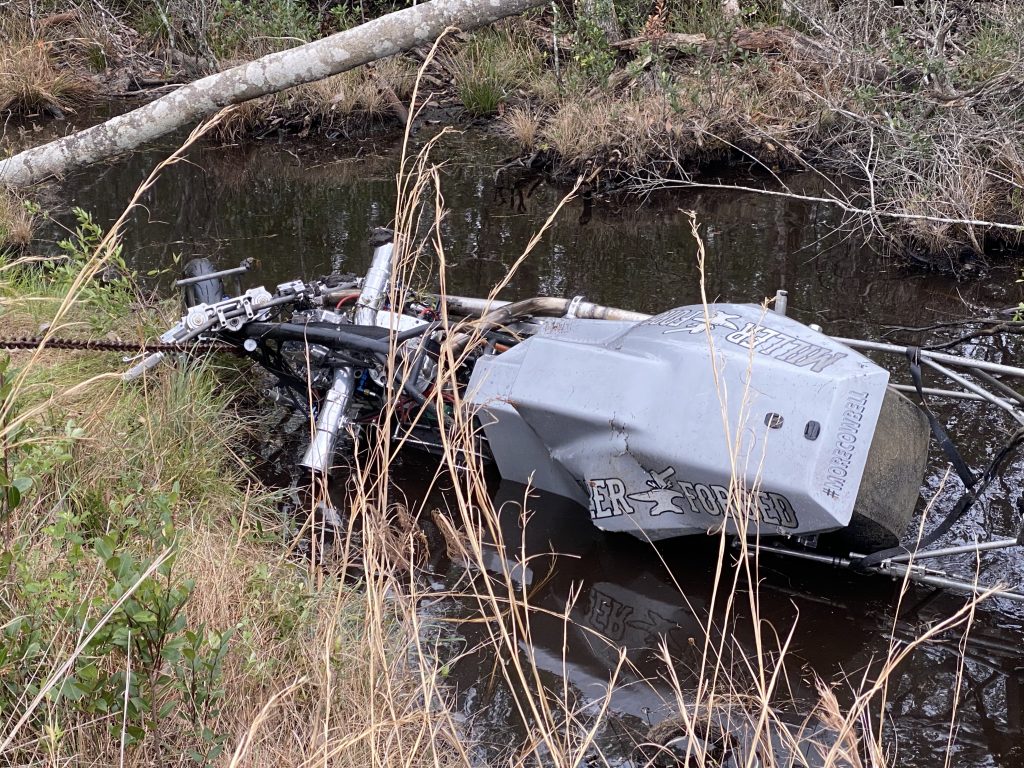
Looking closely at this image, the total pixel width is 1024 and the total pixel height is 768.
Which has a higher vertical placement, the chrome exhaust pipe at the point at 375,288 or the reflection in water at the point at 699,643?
the chrome exhaust pipe at the point at 375,288

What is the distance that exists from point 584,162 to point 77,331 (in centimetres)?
480

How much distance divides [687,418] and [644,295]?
3186 mm

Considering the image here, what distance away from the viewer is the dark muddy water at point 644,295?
3.44 metres

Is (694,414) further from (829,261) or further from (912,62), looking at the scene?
(912,62)

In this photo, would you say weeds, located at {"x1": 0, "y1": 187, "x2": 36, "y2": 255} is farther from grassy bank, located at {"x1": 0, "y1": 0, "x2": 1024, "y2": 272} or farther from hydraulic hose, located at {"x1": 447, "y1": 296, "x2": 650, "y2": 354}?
hydraulic hose, located at {"x1": 447, "y1": 296, "x2": 650, "y2": 354}

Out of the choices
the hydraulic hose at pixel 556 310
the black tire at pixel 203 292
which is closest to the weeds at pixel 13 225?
the black tire at pixel 203 292

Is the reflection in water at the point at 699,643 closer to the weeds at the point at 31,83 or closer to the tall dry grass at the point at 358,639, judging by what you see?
the tall dry grass at the point at 358,639

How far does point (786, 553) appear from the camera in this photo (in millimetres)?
3746

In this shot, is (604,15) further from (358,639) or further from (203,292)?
(358,639)

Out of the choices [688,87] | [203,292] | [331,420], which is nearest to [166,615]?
[331,420]

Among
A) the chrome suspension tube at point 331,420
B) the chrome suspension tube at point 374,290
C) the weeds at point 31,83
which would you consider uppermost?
the chrome suspension tube at point 374,290

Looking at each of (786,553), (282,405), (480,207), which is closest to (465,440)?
(786,553)

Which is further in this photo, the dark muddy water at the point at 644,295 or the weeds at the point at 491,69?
the weeds at the point at 491,69

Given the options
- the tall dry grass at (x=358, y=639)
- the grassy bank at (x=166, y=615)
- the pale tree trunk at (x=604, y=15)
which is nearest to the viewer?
the tall dry grass at (x=358, y=639)
